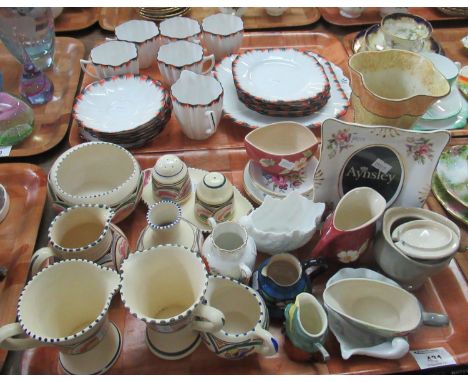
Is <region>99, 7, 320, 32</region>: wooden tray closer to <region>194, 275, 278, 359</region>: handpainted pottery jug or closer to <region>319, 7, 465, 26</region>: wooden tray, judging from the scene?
<region>319, 7, 465, 26</region>: wooden tray

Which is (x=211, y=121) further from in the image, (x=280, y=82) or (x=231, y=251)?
(x=231, y=251)

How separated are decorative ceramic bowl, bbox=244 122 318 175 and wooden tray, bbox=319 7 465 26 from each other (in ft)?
2.05

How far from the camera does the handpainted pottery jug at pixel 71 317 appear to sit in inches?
20.9

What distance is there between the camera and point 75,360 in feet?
2.03

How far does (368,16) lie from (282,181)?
79 cm

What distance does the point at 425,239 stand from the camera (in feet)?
2.08

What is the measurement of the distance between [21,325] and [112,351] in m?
0.16

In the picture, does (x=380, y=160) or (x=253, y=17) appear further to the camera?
(x=253, y=17)

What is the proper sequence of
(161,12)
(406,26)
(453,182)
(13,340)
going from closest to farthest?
1. (13,340)
2. (453,182)
3. (406,26)
4. (161,12)

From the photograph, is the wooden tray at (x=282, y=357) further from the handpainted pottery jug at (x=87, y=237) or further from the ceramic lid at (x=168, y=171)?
the ceramic lid at (x=168, y=171)

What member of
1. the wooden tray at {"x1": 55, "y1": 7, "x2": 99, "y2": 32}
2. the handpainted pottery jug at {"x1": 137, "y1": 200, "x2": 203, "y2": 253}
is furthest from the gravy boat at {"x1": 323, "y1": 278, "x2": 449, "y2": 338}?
the wooden tray at {"x1": 55, "y1": 7, "x2": 99, "y2": 32}

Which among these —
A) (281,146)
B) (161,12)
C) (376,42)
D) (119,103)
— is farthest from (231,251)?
(161,12)

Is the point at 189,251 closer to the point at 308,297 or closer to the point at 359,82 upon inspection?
the point at 308,297
